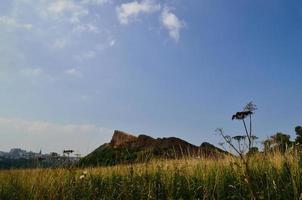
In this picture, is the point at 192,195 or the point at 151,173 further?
the point at 151,173

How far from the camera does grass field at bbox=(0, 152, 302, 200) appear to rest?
7.68 m

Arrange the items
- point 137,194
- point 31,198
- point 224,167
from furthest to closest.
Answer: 1. point 224,167
2. point 137,194
3. point 31,198

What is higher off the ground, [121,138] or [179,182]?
[121,138]

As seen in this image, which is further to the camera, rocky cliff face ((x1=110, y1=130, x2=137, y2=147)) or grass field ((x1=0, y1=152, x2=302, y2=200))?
rocky cliff face ((x1=110, y1=130, x2=137, y2=147))

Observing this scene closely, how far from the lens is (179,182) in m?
9.55

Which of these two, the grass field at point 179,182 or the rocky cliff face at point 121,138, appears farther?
the rocky cliff face at point 121,138

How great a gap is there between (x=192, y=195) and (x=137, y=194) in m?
1.16

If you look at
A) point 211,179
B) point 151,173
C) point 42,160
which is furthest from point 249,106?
point 151,173

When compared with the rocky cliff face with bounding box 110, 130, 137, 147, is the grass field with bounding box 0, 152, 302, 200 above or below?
below

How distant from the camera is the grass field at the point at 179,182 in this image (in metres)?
7.68

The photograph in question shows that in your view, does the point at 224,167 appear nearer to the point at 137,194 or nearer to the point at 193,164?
the point at 193,164

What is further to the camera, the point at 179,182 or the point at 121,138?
the point at 121,138

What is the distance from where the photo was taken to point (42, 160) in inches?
385

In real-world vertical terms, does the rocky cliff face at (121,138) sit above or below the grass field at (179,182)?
above
